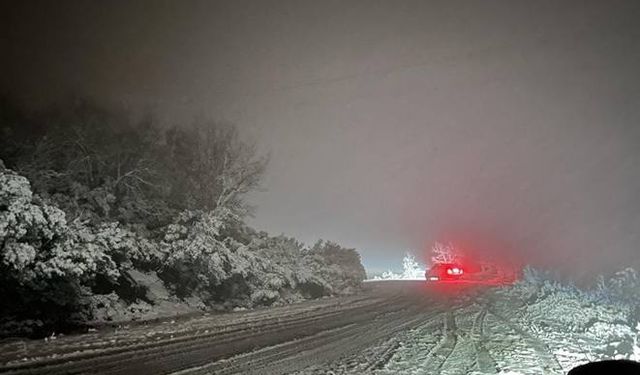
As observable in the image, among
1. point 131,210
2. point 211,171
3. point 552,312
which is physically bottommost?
point 552,312

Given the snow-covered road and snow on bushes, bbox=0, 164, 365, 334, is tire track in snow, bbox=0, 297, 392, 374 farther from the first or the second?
snow on bushes, bbox=0, 164, 365, 334

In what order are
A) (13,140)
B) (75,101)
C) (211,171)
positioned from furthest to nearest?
(211,171)
(75,101)
(13,140)

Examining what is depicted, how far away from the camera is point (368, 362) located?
6922 millimetres

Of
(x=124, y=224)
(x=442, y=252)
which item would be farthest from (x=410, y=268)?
(x=124, y=224)

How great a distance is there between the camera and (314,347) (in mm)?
8031

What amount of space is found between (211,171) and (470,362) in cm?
1639

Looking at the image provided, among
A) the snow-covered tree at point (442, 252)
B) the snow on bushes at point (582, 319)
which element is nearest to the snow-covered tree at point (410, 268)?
the snow-covered tree at point (442, 252)

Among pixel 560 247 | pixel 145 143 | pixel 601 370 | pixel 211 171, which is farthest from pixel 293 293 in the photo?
pixel 560 247

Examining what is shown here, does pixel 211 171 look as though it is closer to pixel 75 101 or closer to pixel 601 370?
pixel 75 101

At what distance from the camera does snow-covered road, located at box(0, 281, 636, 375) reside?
6457mm

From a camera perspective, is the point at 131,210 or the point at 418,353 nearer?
the point at 418,353

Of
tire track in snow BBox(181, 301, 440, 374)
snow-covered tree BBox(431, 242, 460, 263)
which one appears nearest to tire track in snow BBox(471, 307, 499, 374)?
tire track in snow BBox(181, 301, 440, 374)

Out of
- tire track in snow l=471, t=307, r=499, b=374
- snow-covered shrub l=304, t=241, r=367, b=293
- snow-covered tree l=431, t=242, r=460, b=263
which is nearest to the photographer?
tire track in snow l=471, t=307, r=499, b=374

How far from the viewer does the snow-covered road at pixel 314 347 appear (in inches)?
254
